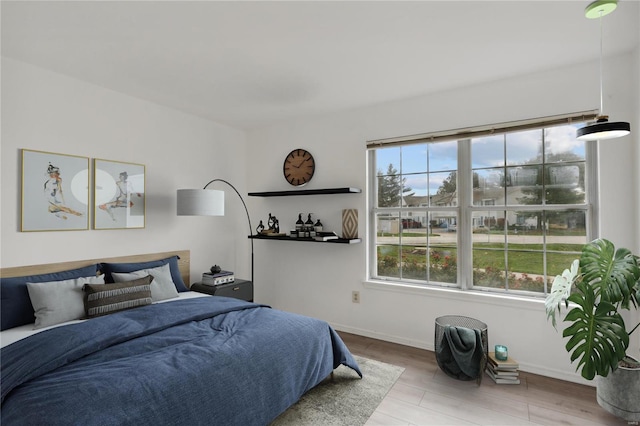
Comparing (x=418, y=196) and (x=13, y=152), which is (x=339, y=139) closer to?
(x=418, y=196)

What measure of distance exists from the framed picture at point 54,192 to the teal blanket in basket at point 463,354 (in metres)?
3.26

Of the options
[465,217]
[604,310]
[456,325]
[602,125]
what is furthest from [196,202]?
[604,310]

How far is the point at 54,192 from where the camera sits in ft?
Answer: 9.12

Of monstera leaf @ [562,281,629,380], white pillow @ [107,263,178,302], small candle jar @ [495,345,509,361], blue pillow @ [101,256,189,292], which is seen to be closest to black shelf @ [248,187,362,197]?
blue pillow @ [101,256,189,292]

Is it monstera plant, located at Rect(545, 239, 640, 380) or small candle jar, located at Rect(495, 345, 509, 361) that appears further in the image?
small candle jar, located at Rect(495, 345, 509, 361)

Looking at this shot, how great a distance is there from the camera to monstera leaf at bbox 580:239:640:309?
2.02 metres

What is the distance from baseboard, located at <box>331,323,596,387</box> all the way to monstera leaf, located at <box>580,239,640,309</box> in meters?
0.89

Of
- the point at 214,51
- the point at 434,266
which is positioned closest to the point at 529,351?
the point at 434,266

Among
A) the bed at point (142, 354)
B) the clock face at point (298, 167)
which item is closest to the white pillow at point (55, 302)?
the bed at point (142, 354)

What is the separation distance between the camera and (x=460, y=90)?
314cm

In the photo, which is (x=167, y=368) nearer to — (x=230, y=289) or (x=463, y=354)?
(x=230, y=289)

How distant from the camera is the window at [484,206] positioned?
9.13 feet

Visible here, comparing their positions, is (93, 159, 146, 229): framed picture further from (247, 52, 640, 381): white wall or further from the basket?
the basket

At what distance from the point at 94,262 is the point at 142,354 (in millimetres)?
1607
